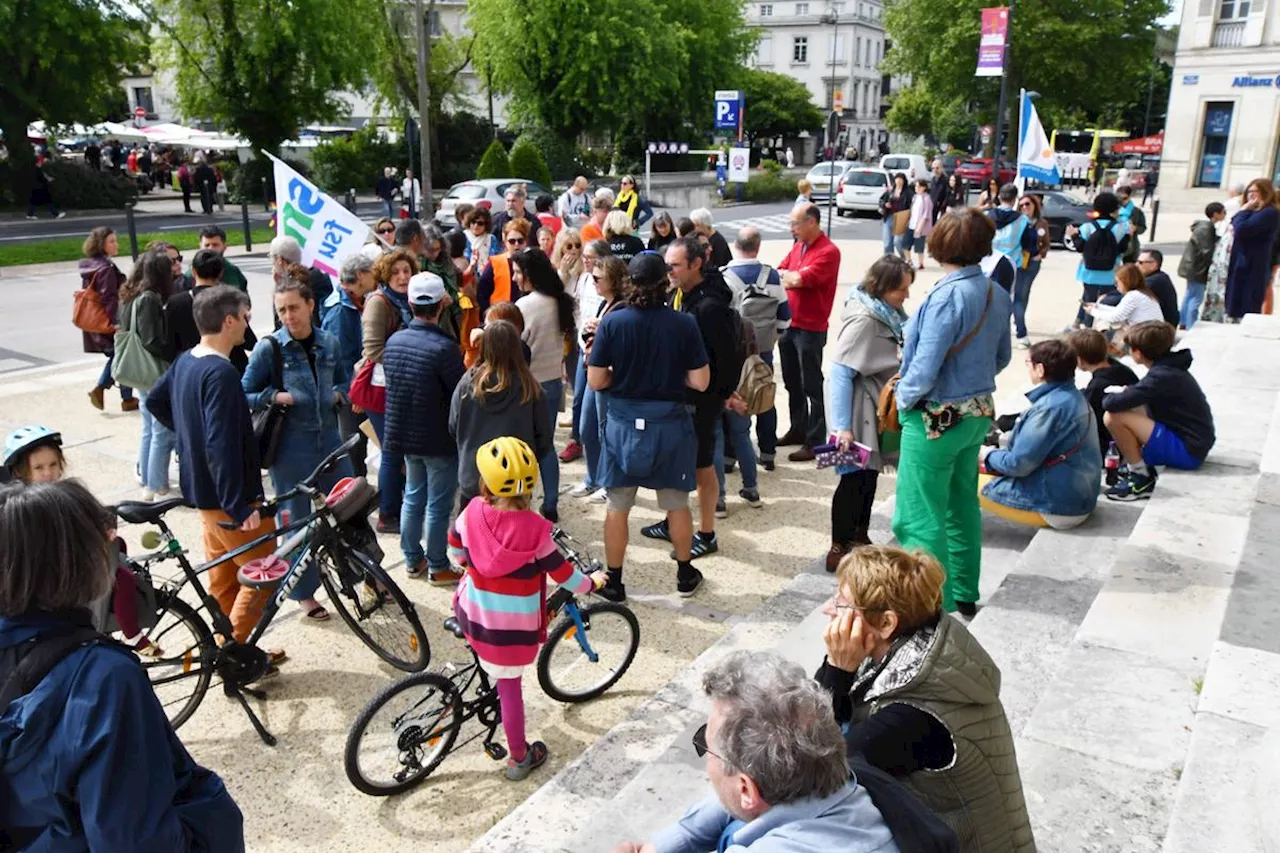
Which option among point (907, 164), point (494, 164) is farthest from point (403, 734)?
point (907, 164)

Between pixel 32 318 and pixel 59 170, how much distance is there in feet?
64.3

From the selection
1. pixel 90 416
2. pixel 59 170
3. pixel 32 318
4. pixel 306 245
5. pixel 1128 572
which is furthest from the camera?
pixel 59 170

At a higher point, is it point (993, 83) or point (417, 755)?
point (993, 83)

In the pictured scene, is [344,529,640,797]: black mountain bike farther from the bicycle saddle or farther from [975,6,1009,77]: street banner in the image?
[975,6,1009,77]: street banner

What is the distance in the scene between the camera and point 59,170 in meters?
30.4

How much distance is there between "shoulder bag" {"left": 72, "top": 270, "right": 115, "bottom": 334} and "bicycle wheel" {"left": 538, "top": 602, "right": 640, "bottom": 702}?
586 centimetres

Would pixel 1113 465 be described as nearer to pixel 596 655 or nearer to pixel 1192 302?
pixel 596 655

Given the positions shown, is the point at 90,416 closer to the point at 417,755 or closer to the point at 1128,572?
the point at 417,755

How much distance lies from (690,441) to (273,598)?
85.5 inches

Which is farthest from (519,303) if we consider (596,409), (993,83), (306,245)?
(993,83)

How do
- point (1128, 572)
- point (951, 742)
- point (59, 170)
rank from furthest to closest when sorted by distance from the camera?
point (59, 170)
point (1128, 572)
point (951, 742)

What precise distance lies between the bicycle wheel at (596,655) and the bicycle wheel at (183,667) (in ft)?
4.66

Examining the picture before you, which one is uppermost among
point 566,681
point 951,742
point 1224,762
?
point 951,742

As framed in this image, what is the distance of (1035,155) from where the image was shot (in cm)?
1421
